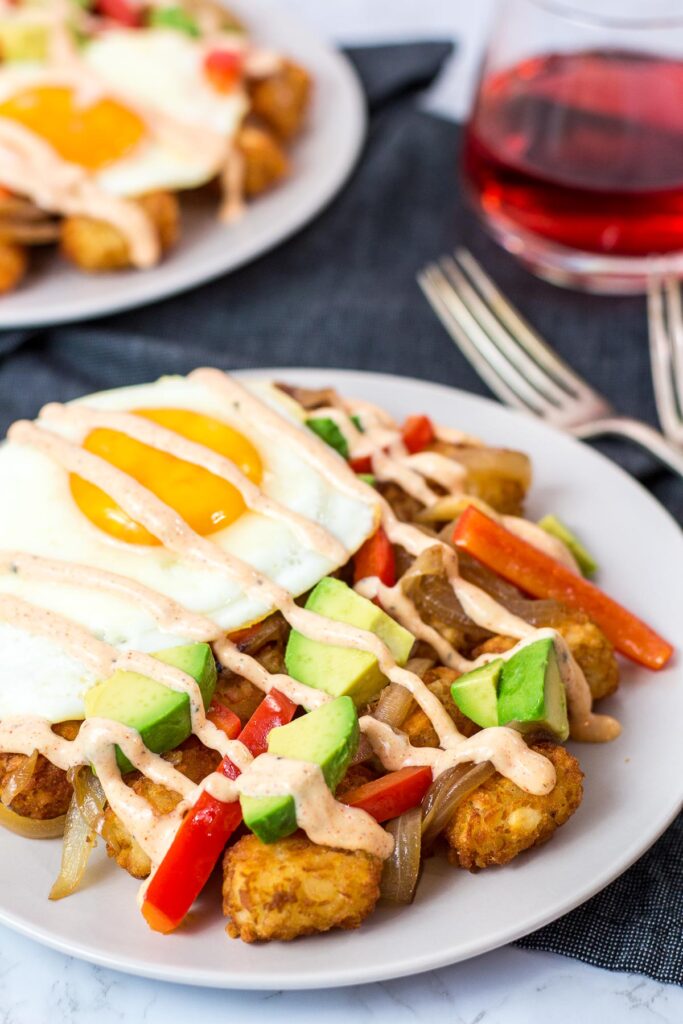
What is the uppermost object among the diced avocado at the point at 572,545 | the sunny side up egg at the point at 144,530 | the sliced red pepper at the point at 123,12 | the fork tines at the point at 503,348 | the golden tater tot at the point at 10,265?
the sunny side up egg at the point at 144,530

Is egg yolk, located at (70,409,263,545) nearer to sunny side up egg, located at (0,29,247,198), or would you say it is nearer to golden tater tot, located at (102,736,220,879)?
golden tater tot, located at (102,736,220,879)

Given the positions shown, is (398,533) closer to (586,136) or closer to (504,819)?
(504,819)

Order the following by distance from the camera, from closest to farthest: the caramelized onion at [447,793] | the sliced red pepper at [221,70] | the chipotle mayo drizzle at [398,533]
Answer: the caramelized onion at [447,793], the chipotle mayo drizzle at [398,533], the sliced red pepper at [221,70]

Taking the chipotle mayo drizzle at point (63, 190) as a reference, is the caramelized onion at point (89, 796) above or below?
above

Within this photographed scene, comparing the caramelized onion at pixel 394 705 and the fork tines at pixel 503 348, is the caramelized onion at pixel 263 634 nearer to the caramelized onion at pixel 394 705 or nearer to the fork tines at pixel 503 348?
the caramelized onion at pixel 394 705

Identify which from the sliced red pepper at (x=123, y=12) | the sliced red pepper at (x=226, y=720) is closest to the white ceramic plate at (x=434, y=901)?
the sliced red pepper at (x=226, y=720)

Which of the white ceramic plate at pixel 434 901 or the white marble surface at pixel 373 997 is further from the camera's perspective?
the white marble surface at pixel 373 997

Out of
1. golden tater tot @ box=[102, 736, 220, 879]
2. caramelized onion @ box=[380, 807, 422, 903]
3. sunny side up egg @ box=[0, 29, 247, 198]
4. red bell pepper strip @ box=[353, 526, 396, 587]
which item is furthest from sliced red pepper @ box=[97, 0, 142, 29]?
caramelized onion @ box=[380, 807, 422, 903]
